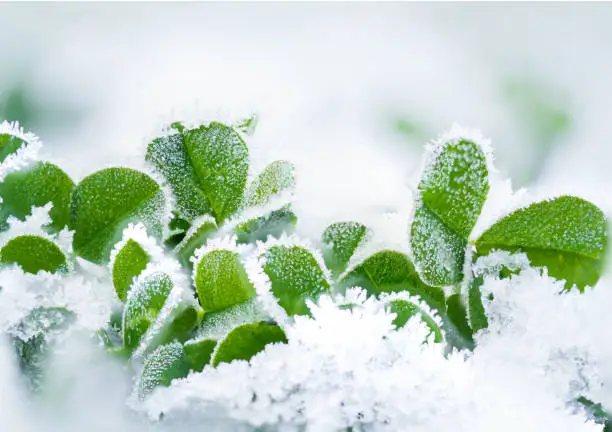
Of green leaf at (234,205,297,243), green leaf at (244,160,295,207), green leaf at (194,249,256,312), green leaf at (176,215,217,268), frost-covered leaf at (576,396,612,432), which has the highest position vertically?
green leaf at (244,160,295,207)

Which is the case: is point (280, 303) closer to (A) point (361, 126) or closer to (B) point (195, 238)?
(B) point (195, 238)

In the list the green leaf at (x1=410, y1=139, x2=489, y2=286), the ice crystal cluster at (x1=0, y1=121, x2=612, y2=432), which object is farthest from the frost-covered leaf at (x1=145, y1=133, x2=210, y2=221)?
the green leaf at (x1=410, y1=139, x2=489, y2=286)

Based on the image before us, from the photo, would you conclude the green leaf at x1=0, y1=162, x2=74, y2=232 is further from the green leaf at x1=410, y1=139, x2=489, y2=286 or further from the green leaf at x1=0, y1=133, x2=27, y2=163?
the green leaf at x1=410, y1=139, x2=489, y2=286

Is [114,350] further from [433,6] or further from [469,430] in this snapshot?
[433,6]

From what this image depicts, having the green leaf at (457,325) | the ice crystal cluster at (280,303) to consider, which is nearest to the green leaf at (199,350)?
the ice crystal cluster at (280,303)

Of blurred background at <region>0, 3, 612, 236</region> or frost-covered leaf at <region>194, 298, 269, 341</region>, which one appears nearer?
frost-covered leaf at <region>194, 298, 269, 341</region>

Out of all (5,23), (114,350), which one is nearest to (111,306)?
(114,350)

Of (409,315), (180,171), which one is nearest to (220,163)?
(180,171)
